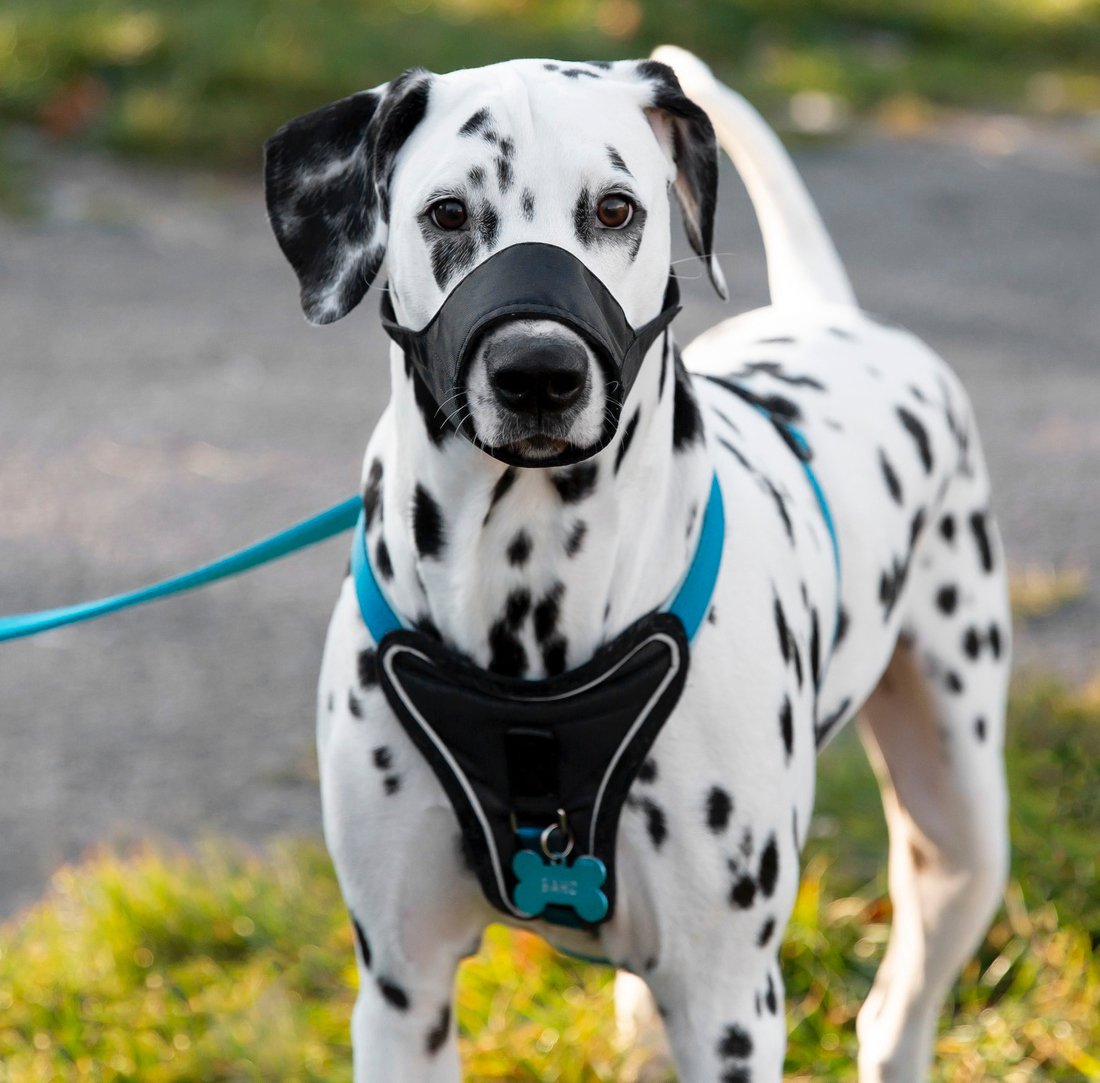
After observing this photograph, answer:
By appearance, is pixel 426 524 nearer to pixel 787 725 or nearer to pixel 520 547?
pixel 520 547

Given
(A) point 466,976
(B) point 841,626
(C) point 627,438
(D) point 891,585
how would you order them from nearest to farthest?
(C) point 627,438
(B) point 841,626
(D) point 891,585
(A) point 466,976

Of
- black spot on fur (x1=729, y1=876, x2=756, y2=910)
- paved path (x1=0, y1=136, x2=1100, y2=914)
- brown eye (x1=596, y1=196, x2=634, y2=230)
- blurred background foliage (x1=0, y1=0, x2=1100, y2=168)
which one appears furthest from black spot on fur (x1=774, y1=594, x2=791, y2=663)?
blurred background foliage (x1=0, y1=0, x2=1100, y2=168)

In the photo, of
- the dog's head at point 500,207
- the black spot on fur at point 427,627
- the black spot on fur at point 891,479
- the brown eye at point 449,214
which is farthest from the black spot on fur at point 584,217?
the black spot on fur at point 891,479

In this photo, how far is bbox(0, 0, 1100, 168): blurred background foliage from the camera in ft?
31.0

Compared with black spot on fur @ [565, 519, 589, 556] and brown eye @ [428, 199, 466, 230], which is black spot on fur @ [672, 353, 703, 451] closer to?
black spot on fur @ [565, 519, 589, 556]

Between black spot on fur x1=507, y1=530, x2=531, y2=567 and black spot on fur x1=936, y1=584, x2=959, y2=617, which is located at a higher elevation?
black spot on fur x1=507, y1=530, x2=531, y2=567

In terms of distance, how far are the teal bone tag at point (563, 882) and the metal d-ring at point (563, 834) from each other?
1 cm

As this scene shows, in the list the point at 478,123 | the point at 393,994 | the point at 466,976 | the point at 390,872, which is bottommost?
the point at 466,976

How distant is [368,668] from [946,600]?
4.37 ft

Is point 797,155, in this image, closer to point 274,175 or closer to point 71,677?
point 71,677

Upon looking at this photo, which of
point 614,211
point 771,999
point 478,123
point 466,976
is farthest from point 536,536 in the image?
point 466,976

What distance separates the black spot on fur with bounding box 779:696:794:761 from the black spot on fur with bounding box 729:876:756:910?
20 centimetres

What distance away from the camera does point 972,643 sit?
10.2 feet

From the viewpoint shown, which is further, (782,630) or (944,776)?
(944,776)
